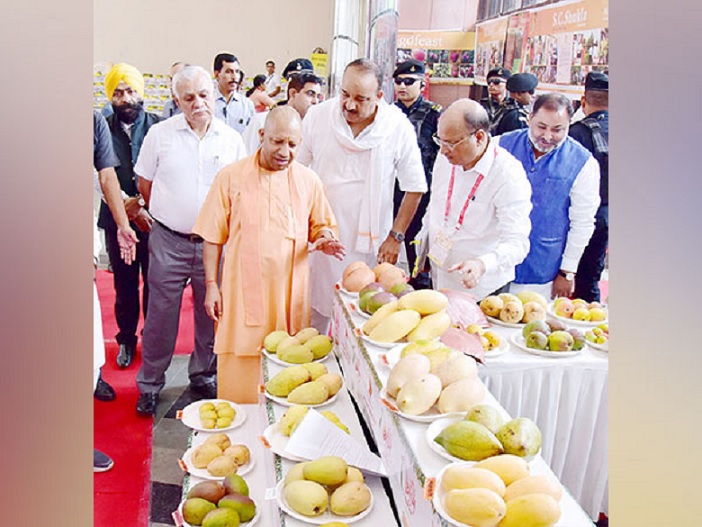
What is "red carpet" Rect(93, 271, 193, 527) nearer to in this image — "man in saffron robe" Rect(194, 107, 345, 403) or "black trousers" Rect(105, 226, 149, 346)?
"black trousers" Rect(105, 226, 149, 346)

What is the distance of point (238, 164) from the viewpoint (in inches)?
101

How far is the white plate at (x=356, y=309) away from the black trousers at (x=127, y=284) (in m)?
1.82

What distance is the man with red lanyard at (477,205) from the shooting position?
2518mm

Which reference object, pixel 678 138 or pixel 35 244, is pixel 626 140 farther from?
pixel 35 244

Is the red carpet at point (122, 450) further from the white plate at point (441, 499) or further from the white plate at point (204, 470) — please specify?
the white plate at point (441, 499)

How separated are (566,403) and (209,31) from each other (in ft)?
26.9

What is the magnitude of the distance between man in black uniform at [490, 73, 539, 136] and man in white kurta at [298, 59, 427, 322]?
1.06 m

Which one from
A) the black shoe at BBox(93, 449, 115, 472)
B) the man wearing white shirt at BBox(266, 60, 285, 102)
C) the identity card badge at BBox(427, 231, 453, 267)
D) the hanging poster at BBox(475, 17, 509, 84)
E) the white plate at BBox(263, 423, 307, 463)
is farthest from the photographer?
the man wearing white shirt at BBox(266, 60, 285, 102)

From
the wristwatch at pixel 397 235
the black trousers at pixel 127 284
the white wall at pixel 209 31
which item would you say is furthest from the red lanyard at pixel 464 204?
the white wall at pixel 209 31

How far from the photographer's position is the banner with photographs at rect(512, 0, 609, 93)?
3.60m

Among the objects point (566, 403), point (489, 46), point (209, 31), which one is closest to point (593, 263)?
point (566, 403)

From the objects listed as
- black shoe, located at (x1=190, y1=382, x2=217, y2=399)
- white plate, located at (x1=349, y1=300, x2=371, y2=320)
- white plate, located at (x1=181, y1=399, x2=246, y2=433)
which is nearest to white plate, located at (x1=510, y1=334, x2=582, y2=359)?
white plate, located at (x1=349, y1=300, x2=371, y2=320)

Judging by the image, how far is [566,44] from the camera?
A: 4.00m

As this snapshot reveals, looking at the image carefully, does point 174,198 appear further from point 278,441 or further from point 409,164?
point 278,441
